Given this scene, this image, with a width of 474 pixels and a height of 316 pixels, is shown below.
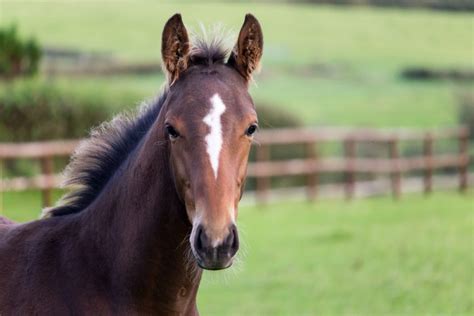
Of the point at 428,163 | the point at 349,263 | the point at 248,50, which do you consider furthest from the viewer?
the point at 428,163

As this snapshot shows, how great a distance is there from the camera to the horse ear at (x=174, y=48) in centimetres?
421

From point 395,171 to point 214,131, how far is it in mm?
18561

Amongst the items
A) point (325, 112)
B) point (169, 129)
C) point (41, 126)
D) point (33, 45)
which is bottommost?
point (325, 112)

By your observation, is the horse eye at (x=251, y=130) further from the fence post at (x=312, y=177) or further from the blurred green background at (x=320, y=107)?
the fence post at (x=312, y=177)

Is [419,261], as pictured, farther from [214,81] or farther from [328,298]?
[214,81]

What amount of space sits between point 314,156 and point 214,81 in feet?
56.8

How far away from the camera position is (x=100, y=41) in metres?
29.3

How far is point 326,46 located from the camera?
29.6m

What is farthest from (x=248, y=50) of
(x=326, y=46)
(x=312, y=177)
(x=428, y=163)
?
(x=326, y=46)

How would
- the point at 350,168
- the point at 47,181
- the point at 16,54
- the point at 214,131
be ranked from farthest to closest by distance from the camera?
the point at 16,54 < the point at 350,168 < the point at 47,181 < the point at 214,131

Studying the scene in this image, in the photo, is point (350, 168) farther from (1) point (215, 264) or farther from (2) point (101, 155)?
(1) point (215, 264)

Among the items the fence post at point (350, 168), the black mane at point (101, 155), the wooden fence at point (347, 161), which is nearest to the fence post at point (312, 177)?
the wooden fence at point (347, 161)

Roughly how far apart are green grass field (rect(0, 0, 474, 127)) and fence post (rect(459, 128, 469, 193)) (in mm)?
3021

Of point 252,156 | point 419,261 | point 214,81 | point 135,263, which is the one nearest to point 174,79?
point 214,81
